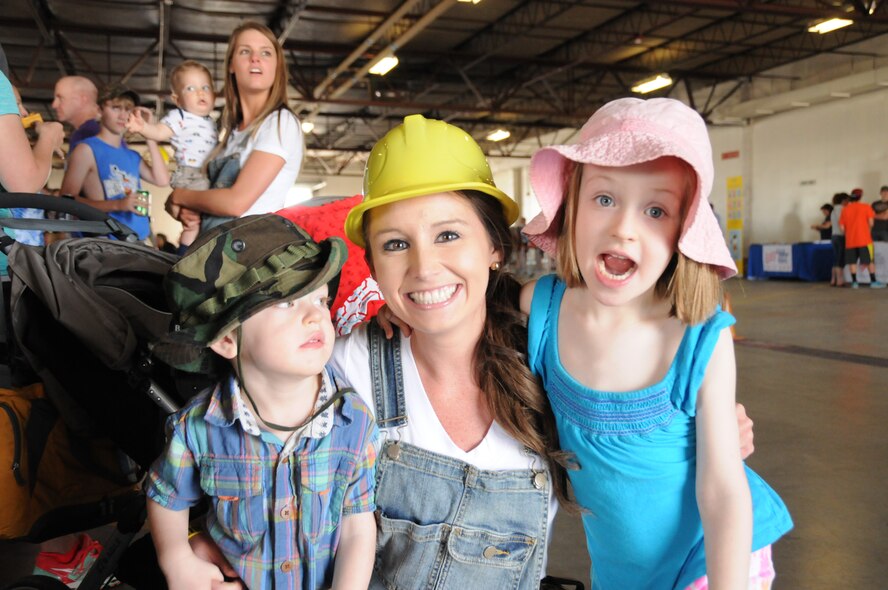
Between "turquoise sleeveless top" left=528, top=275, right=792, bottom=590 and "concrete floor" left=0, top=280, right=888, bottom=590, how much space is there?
30 cm

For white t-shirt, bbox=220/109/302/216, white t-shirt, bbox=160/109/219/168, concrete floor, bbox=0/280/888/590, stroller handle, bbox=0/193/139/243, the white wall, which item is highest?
the white wall

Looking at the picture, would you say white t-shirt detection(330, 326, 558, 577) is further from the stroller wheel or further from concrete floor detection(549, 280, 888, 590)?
the stroller wheel

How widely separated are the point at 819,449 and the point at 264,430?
3.24 metres

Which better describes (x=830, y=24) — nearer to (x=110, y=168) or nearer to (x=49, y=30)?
(x=110, y=168)

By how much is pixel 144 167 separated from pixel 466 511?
12.9 feet

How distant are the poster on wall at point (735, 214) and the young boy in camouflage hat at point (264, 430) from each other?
745 inches

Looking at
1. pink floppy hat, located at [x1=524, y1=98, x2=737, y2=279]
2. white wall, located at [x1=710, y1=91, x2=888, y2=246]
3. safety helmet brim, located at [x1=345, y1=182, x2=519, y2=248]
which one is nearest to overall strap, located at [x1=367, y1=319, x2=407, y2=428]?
safety helmet brim, located at [x1=345, y1=182, x2=519, y2=248]

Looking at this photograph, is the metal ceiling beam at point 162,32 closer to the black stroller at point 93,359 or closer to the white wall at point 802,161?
the black stroller at point 93,359

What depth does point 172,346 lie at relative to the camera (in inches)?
51.6

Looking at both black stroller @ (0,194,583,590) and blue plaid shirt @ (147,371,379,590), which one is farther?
black stroller @ (0,194,583,590)

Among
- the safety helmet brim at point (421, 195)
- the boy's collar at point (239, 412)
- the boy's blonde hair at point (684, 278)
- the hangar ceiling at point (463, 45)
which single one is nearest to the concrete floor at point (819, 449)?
the boy's blonde hair at point (684, 278)

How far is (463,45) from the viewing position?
1534cm

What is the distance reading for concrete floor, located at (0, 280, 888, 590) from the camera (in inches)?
100.0

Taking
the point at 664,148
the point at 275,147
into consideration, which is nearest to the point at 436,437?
the point at 664,148
